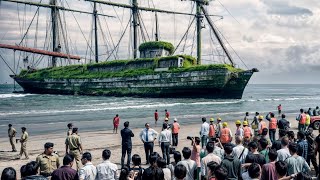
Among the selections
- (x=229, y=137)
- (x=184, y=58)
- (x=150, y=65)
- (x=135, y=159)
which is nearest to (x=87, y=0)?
(x=150, y=65)

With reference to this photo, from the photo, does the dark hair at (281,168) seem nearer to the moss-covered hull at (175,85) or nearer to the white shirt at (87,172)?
the white shirt at (87,172)

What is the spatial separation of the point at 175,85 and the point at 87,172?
5532cm

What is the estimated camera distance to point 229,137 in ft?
40.0

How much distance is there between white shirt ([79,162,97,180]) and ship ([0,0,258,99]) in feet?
174

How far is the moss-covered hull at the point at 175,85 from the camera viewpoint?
195ft

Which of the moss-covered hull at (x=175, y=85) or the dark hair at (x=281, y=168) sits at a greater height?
the moss-covered hull at (x=175, y=85)

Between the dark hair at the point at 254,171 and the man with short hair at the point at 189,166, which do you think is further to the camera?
the man with short hair at the point at 189,166

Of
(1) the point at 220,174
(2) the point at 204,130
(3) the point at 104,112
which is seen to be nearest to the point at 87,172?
(1) the point at 220,174

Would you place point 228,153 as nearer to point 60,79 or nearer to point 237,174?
point 237,174

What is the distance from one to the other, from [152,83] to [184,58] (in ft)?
24.9

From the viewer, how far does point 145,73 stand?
65.1 metres

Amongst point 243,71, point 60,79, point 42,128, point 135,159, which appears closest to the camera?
point 135,159

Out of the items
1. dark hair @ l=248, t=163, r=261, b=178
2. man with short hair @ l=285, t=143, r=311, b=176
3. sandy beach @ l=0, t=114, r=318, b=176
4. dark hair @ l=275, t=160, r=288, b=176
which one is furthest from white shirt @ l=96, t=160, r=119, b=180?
sandy beach @ l=0, t=114, r=318, b=176

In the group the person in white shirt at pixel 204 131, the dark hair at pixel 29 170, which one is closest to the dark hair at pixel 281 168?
the dark hair at pixel 29 170
